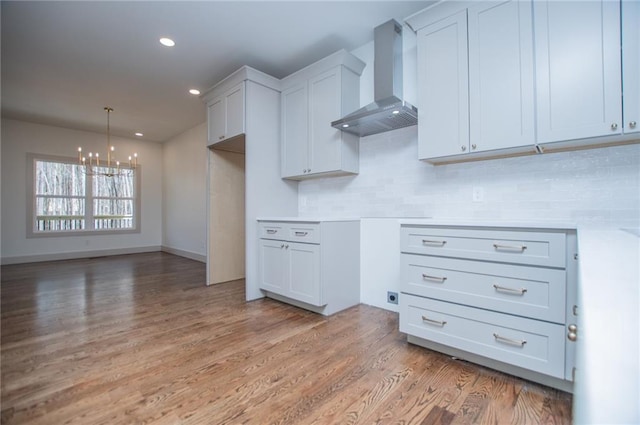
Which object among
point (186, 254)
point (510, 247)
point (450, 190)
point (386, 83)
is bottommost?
point (186, 254)

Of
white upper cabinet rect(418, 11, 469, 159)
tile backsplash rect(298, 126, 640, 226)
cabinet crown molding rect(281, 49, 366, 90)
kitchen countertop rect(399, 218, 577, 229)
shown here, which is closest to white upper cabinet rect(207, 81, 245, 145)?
cabinet crown molding rect(281, 49, 366, 90)

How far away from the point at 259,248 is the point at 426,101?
2.24 metres

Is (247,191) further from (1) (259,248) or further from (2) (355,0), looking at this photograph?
(2) (355,0)

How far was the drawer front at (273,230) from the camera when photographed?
3096mm

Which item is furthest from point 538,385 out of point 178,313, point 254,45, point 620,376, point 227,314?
point 254,45

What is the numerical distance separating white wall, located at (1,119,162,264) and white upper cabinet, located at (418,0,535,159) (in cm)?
699

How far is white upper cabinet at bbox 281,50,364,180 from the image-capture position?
305cm

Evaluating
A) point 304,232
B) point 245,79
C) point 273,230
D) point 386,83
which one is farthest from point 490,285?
point 245,79

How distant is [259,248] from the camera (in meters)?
3.40

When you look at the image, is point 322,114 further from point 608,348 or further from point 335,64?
point 608,348

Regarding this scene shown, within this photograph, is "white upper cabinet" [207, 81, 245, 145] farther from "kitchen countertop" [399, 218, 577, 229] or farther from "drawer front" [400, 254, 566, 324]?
"drawer front" [400, 254, 566, 324]

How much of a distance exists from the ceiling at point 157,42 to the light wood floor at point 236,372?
9.01ft

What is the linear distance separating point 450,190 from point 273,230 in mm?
1786

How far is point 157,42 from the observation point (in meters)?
3.14
